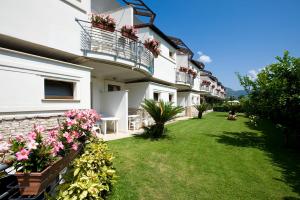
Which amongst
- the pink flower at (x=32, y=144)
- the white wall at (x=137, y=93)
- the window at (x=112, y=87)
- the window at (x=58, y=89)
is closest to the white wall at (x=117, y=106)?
the window at (x=112, y=87)

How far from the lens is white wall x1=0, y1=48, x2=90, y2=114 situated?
5.73m

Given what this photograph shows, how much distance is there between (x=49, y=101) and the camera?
7113 mm

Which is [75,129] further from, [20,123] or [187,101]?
[187,101]

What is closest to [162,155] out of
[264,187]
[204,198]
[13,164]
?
[204,198]

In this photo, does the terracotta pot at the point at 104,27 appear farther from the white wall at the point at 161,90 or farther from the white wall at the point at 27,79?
the white wall at the point at 161,90

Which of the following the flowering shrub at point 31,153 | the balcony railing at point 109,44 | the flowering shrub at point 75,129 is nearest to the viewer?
the flowering shrub at point 31,153

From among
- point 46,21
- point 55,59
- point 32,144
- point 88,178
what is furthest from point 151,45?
point 32,144

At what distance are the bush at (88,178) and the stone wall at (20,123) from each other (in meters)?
3.41

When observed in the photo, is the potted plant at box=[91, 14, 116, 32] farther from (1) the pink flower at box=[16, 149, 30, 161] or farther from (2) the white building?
(1) the pink flower at box=[16, 149, 30, 161]

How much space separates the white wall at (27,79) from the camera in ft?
18.8

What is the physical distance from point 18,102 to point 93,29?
16.4 feet

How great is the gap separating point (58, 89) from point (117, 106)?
13.5 ft

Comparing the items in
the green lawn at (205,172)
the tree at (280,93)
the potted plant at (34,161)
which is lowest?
the green lawn at (205,172)

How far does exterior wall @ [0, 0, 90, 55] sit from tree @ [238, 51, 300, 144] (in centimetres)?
894
